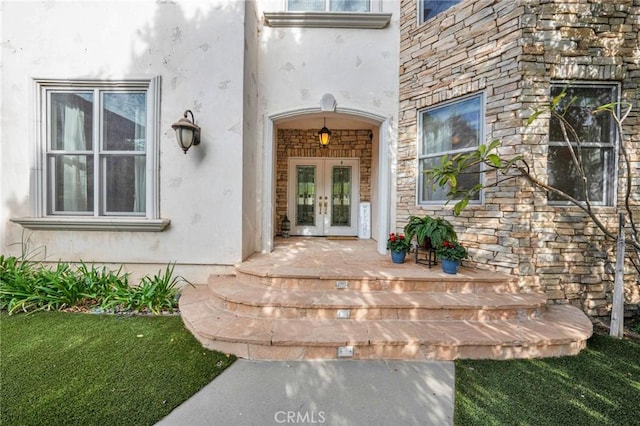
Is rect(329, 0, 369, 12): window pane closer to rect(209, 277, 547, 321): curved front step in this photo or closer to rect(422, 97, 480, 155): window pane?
rect(422, 97, 480, 155): window pane

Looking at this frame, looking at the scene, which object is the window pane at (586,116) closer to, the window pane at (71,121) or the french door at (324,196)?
the french door at (324,196)

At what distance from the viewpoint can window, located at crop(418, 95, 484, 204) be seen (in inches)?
144

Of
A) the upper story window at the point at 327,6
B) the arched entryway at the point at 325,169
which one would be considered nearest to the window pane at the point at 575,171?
the arched entryway at the point at 325,169

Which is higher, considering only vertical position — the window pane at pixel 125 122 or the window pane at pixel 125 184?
the window pane at pixel 125 122

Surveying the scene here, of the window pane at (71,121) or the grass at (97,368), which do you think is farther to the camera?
the window pane at (71,121)

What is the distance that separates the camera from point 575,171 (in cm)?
→ 332

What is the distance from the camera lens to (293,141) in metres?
6.41

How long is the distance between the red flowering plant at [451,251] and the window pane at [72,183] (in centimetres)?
506

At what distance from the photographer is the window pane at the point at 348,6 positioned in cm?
456

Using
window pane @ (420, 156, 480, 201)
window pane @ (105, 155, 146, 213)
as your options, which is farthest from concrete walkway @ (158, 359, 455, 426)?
window pane @ (105, 155, 146, 213)

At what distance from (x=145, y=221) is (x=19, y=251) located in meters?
1.97

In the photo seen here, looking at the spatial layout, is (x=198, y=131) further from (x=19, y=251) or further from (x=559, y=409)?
(x=559, y=409)

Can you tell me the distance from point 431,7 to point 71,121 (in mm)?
5833

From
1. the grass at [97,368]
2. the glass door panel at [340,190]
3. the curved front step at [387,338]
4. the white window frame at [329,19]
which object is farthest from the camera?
the glass door panel at [340,190]
